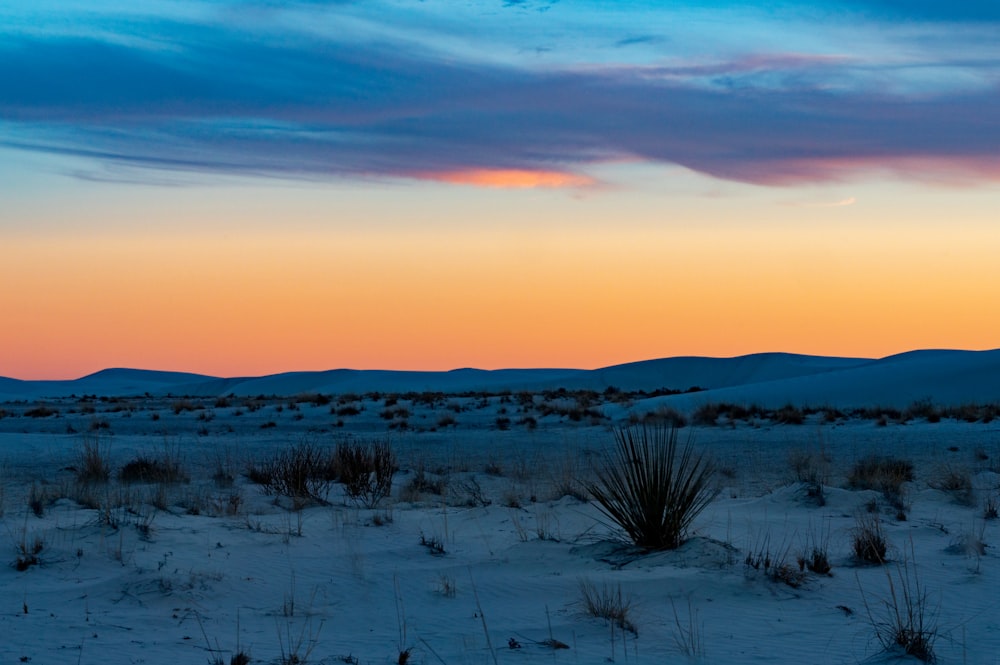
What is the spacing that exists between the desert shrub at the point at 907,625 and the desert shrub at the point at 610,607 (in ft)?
4.81

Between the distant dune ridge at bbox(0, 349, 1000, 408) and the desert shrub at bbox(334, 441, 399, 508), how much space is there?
70.4 ft

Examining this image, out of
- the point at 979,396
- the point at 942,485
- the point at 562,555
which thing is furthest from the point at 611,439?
the point at 979,396

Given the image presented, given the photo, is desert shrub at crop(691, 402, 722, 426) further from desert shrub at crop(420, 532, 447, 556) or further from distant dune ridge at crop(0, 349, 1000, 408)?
desert shrub at crop(420, 532, 447, 556)

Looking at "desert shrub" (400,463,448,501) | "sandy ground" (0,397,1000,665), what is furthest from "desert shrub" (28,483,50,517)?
"desert shrub" (400,463,448,501)

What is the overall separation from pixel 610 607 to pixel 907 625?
5.90 ft

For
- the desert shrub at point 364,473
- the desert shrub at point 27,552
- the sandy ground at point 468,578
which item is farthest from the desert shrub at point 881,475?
the desert shrub at point 27,552

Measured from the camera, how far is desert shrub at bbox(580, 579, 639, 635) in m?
6.20

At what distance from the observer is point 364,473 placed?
12.9 meters

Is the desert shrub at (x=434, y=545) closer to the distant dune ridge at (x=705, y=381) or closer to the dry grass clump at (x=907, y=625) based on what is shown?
the dry grass clump at (x=907, y=625)

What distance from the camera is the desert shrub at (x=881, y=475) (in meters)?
12.7

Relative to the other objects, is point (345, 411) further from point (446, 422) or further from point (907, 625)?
point (907, 625)

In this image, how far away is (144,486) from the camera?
13.4 m

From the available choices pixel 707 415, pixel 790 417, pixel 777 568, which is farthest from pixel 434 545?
pixel 707 415

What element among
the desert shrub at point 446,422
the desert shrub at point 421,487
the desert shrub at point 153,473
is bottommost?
the desert shrub at point 421,487
